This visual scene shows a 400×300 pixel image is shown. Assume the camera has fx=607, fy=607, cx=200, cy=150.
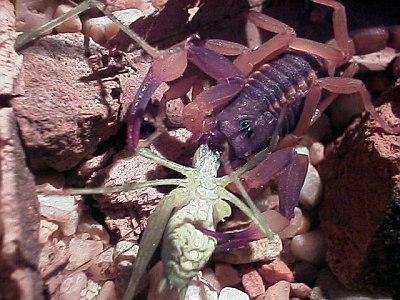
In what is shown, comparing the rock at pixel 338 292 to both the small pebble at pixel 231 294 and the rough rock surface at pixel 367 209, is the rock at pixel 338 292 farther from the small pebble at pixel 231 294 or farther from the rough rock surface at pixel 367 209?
the small pebble at pixel 231 294

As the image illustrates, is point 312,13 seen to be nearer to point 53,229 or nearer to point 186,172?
point 186,172

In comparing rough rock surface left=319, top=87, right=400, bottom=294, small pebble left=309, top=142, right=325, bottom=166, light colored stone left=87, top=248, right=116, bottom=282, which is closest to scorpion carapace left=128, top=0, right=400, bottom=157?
rough rock surface left=319, top=87, right=400, bottom=294

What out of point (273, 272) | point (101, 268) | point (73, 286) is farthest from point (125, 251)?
point (273, 272)

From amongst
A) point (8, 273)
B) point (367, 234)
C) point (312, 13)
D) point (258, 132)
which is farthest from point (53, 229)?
point (312, 13)

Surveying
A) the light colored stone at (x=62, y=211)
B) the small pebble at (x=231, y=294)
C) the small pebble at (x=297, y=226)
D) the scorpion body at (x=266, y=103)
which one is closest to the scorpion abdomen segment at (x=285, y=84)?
the scorpion body at (x=266, y=103)

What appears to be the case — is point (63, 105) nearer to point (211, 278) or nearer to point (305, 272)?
point (211, 278)

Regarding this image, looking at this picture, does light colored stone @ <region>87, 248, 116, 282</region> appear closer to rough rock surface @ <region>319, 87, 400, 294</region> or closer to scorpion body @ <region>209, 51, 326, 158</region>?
scorpion body @ <region>209, 51, 326, 158</region>
